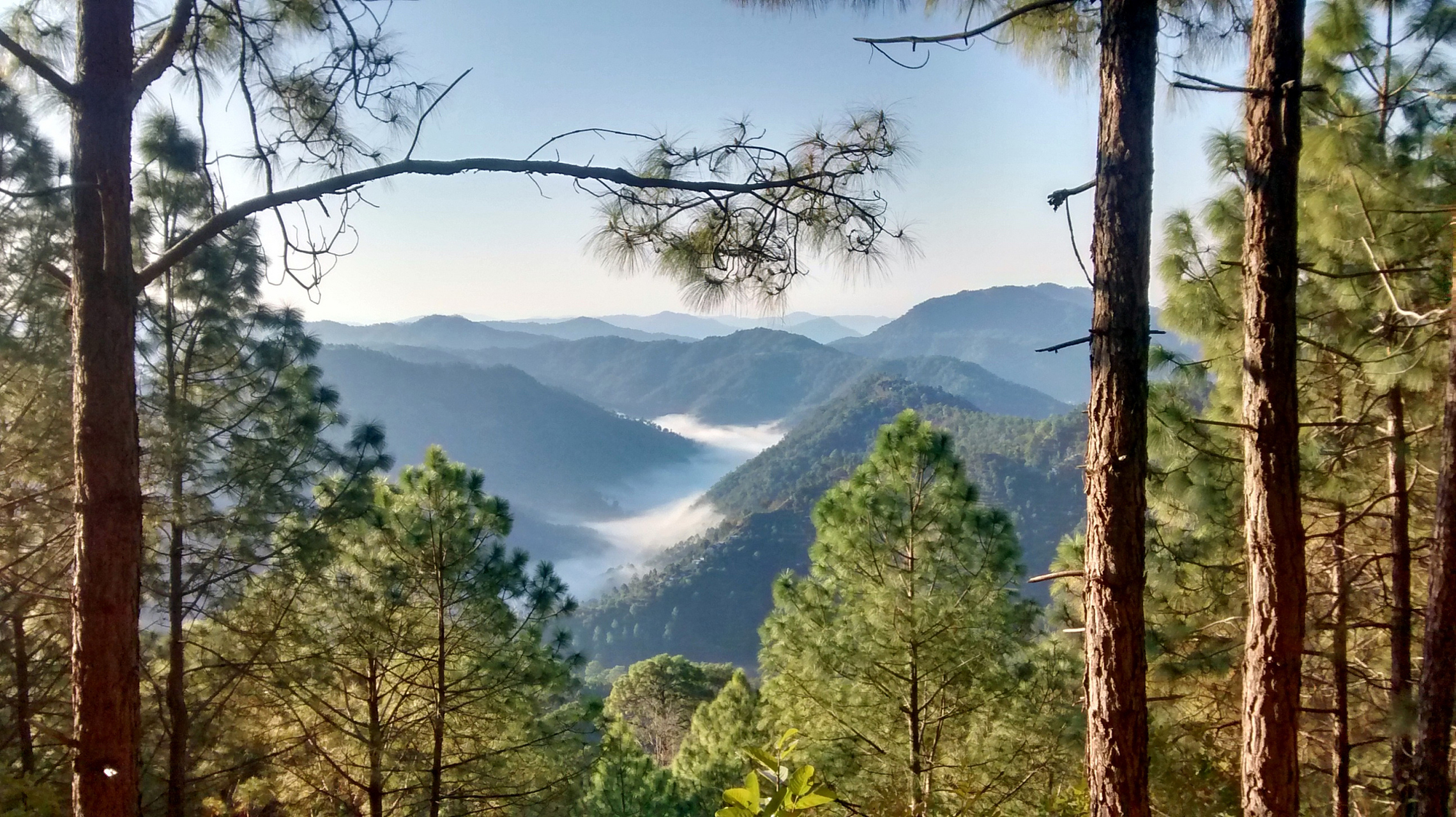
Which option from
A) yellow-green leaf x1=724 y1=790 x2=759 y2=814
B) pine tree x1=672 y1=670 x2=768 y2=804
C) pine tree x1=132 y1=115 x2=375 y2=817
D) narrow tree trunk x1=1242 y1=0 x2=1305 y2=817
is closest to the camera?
yellow-green leaf x1=724 y1=790 x2=759 y2=814

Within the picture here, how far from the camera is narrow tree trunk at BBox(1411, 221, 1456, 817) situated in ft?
10.0

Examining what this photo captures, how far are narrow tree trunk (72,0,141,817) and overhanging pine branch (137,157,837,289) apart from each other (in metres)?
0.12

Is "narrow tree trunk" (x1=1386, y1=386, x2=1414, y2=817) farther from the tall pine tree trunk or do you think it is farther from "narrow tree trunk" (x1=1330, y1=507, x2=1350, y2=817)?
the tall pine tree trunk

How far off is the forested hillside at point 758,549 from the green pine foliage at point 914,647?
49.0 meters

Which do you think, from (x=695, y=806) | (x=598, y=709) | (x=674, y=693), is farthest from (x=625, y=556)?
(x=598, y=709)

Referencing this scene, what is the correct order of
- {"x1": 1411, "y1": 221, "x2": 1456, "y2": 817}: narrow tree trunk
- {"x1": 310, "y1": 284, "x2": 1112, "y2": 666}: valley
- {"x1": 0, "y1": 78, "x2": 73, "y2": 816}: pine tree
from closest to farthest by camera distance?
1. {"x1": 1411, "y1": 221, "x2": 1456, "y2": 817}: narrow tree trunk
2. {"x1": 0, "y1": 78, "x2": 73, "y2": 816}: pine tree
3. {"x1": 310, "y1": 284, "x2": 1112, "y2": 666}: valley

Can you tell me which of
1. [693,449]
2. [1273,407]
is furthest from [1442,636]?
[693,449]

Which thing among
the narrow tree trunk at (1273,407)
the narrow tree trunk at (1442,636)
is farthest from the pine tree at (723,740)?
the narrow tree trunk at (1273,407)

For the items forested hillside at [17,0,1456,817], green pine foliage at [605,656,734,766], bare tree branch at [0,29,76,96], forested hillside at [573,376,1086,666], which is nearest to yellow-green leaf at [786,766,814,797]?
forested hillside at [17,0,1456,817]

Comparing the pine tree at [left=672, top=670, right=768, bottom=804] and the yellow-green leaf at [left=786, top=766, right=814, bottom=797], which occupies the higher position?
the yellow-green leaf at [left=786, top=766, right=814, bottom=797]

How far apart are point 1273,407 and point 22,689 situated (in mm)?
6262

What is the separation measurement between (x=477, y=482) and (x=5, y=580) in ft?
8.47

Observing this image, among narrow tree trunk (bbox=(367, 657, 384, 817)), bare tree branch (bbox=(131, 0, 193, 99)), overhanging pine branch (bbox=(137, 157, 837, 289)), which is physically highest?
bare tree branch (bbox=(131, 0, 193, 99))

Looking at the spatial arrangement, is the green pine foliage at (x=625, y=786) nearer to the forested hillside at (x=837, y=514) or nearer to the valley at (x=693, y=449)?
the forested hillside at (x=837, y=514)
